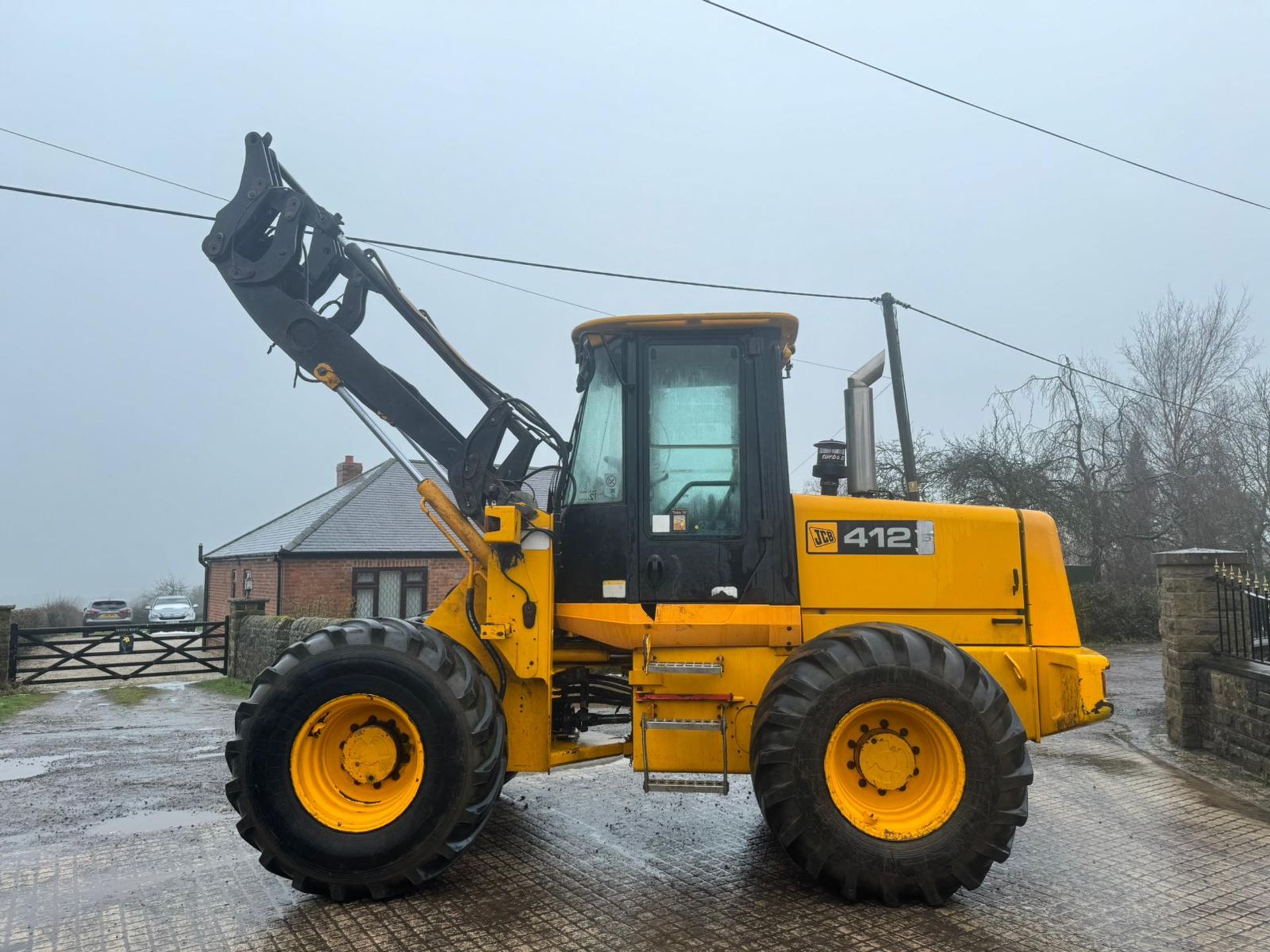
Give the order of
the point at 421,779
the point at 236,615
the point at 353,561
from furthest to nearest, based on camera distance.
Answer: the point at 353,561, the point at 236,615, the point at 421,779

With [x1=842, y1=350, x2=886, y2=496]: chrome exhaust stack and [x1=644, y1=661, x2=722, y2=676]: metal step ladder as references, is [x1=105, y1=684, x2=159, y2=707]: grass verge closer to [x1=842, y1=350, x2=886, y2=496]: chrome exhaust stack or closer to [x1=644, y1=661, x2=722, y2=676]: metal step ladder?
[x1=644, y1=661, x2=722, y2=676]: metal step ladder

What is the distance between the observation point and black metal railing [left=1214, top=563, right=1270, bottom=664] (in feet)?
25.4

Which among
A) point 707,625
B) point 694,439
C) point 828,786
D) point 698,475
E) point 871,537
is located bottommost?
point 828,786

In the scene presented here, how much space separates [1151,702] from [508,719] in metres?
9.60

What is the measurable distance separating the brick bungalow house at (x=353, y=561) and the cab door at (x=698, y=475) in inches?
667

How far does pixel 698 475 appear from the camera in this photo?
481 centimetres

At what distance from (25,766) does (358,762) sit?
5416mm

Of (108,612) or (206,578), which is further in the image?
(108,612)

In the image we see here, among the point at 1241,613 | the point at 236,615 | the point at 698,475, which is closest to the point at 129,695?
the point at 236,615

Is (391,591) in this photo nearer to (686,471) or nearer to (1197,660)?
(1197,660)

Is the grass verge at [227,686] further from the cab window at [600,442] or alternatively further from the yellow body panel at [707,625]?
the yellow body panel at [707,625]

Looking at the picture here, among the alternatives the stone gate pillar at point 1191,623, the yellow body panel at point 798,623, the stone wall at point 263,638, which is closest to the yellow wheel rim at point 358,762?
the yellow body panel at point 798,623

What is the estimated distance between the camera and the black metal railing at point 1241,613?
Answer: 7.74 meters

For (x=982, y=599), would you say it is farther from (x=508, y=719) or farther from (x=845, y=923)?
(x=508, y=719)
